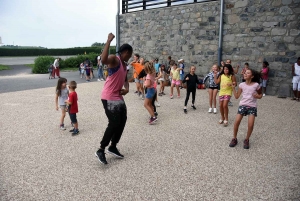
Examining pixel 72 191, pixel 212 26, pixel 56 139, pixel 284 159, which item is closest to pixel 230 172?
pixel 284 159

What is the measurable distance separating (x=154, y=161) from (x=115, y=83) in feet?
4.79

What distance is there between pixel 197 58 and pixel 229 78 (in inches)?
272

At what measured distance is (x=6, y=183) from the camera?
11.7 feet

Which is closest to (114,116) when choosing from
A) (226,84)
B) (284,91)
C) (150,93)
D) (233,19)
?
(150,93)

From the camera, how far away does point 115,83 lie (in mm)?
3902

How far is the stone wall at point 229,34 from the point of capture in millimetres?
10195

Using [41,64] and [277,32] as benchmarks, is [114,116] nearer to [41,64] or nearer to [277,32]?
[277,32]

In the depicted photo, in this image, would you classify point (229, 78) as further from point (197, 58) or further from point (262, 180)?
point (197, 58)

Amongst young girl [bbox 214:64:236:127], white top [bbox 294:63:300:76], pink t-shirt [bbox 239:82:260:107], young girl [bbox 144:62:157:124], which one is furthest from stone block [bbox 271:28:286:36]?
pink t-shirt [bbox 239:82:260:107]

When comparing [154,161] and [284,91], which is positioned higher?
[284,91]

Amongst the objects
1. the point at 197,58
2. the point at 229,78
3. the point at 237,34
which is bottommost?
the point at 229,78

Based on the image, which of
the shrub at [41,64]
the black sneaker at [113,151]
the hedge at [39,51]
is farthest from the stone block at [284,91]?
the hedge at [39,51]

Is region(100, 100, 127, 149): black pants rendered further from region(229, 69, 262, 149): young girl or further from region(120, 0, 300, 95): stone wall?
region(120, 0, 300, 95): stone wall

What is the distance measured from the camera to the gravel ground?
336cm
